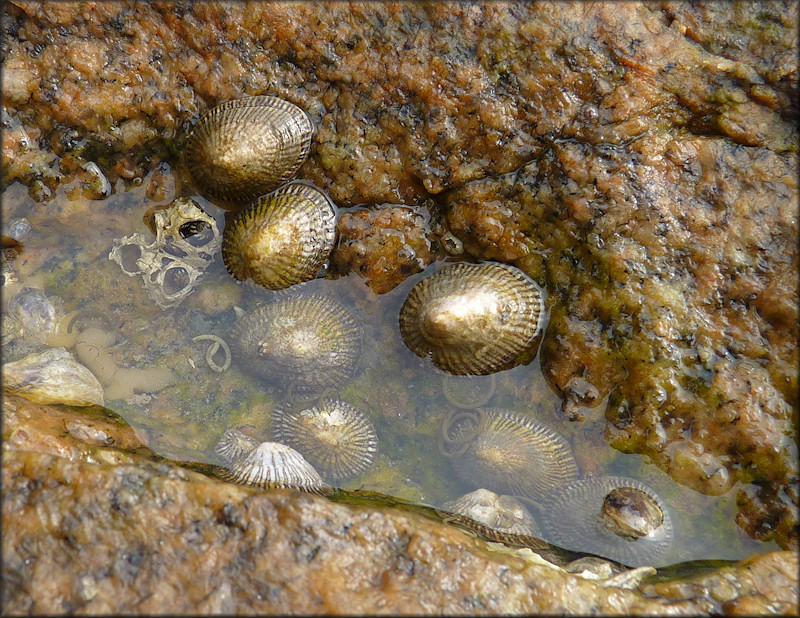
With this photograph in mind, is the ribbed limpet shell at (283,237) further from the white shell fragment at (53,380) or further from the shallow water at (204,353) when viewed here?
the white shell fragment at (53,380)

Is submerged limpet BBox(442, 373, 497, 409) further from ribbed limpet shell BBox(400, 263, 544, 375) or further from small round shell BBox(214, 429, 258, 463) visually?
small round shell BBox(214, 429, 258, 463)

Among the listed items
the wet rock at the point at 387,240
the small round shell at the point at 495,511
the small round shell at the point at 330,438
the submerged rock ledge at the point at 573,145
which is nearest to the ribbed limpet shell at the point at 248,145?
the submerged rock ledge at the point at 573,145

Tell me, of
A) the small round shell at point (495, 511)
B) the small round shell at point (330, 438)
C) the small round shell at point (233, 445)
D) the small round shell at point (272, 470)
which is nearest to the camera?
the small round shell at point (272, 470)

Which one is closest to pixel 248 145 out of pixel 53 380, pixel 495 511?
pixel 53 380

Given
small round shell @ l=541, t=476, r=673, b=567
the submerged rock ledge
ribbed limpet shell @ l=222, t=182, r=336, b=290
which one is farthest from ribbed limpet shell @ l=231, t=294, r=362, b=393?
small round shell @ l=541, t=476, r=673, b=567

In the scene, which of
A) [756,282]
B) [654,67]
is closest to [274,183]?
[654,67]

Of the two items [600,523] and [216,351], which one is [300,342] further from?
[600,523]

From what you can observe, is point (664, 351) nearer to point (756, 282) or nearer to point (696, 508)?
point (756, 282)
